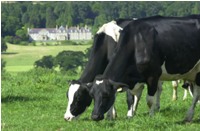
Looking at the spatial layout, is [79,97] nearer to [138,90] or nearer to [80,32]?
[138,90]

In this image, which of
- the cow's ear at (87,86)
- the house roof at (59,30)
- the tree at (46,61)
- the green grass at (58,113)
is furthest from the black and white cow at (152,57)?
the house roof at (59,30)

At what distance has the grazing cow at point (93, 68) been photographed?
11102 millimetres

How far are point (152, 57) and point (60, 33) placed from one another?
164m

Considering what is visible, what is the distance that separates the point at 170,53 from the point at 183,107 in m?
2.20

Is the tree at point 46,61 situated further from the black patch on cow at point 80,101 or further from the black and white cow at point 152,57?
the black and white cow at point 152,57

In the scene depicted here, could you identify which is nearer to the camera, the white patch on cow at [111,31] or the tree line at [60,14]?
the white patch on cow at [111,31]

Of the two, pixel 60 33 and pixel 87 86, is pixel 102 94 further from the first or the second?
pixel 60 33

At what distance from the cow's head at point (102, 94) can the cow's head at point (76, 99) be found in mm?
908

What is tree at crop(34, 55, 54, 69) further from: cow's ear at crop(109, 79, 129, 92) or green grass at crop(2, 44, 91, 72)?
cow's ear at crop(109, 79, 129, 92)

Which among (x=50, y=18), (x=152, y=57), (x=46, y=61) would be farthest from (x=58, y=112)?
(x=50, y=18)

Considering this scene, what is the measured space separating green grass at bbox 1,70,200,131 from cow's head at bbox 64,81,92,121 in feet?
0.63

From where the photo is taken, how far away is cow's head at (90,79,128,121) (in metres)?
10.0

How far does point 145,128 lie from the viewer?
32.0 feet

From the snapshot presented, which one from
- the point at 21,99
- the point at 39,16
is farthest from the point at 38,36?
the point at 21,99
